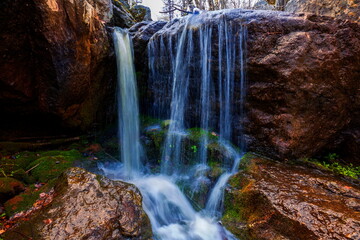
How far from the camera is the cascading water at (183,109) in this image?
→ 434 centimetres

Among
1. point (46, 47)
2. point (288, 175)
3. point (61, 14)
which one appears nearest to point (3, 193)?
point (46, 47)

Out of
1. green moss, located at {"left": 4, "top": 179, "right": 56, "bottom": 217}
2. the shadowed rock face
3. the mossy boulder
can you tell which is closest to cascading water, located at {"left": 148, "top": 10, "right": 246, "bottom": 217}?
the shadowed rock face

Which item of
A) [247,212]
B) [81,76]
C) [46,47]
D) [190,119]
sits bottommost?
[247,212]

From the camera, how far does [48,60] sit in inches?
182

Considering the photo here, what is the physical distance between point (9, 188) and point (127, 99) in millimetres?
4617

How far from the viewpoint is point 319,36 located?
4.73 meters

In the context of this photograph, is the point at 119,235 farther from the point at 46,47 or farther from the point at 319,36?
the point at 319,36

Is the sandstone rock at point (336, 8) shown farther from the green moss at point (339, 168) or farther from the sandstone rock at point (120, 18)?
the sandstone rock at point (120, 18)

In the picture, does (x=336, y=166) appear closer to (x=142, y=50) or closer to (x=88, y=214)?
(x=88, y=214)

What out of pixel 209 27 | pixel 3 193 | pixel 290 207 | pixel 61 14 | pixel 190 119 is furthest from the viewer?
pixel 190 119

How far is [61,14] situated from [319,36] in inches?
258

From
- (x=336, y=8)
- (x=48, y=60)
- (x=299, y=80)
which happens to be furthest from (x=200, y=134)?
(x=336, y=8)

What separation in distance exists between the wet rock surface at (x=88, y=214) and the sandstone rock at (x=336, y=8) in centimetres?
713

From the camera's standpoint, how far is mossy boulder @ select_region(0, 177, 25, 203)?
354 cm
